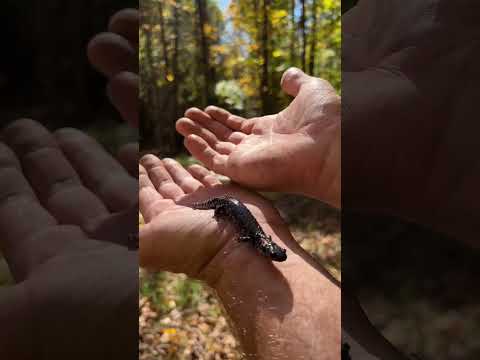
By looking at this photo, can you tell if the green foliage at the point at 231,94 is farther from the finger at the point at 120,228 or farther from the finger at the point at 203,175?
the finger at the point at 120,228

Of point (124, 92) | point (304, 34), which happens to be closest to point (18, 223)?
point (124, 92)


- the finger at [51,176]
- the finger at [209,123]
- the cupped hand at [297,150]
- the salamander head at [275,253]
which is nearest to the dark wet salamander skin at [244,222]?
the salamander head at [275,253]

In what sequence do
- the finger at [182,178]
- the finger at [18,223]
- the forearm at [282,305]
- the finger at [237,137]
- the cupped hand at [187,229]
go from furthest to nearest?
1. the finger at [237,137]
2. the finger at [182,178]
3. the cupped hand at [187,229]
4. the forearm at [282,305]
5. the finger at [18,223]

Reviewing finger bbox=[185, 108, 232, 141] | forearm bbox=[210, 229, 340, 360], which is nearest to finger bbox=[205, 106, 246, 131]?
finger bbox=[185, 108, 232, 141]

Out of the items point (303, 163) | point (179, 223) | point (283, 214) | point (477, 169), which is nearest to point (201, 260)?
point (179, 223)

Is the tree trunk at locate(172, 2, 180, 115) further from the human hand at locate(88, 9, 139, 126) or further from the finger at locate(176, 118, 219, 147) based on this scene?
the human hand at locate(88, 9, 139, 126)

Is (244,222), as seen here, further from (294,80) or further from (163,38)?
(163,38)
